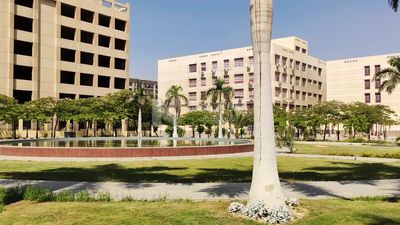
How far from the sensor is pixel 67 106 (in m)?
58.6

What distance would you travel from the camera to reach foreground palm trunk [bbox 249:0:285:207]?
444 inches

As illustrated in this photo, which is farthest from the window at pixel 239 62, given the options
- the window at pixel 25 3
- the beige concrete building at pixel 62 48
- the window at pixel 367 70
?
the window at pixel 25 3

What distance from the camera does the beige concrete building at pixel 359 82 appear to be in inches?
4183

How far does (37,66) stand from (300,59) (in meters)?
69.1

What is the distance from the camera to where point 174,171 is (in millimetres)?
22406

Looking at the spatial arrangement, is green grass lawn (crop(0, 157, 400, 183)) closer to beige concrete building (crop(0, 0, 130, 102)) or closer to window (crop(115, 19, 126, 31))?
beige concrete building (crop(0, 0, 130, 102))

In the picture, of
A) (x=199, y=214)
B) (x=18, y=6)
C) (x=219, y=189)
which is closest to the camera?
(x=199, y=214)

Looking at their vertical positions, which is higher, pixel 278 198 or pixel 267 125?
pixel 267 125

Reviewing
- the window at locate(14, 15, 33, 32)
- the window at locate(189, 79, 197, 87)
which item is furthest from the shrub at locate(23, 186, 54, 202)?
the window at locate(189, 79, 197, 87)

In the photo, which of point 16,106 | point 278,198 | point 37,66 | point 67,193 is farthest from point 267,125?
point 37,66

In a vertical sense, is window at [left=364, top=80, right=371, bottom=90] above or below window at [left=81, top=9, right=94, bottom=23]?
below

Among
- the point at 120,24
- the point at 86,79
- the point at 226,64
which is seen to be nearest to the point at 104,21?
the point at 120,24

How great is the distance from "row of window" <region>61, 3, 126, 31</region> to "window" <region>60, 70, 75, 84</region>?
10.2 meters

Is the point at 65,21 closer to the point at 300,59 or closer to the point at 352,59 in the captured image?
the point at 300,59
